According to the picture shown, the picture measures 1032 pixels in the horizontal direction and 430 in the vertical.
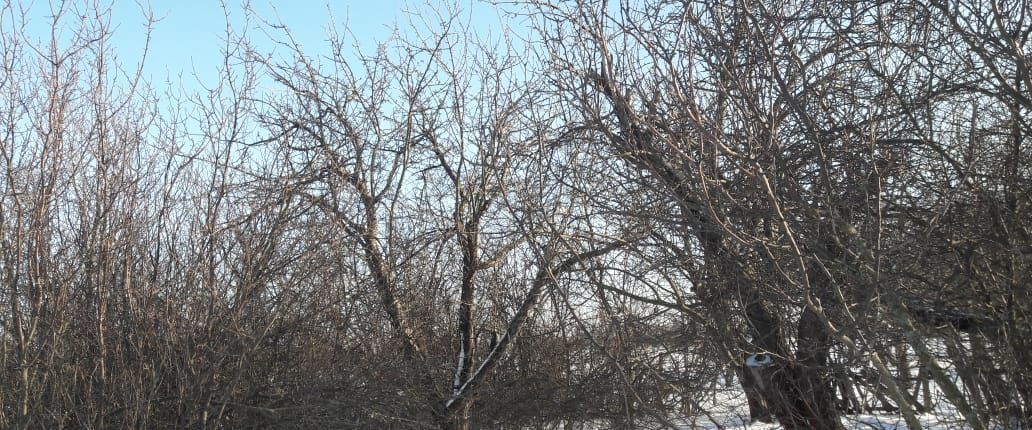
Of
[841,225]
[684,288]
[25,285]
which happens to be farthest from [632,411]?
[25,285]

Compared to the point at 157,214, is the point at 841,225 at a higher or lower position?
lower

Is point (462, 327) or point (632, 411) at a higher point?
point (462, 327)

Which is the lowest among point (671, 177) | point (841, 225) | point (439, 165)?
point (841, 225)

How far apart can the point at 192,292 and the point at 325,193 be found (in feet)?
5.59

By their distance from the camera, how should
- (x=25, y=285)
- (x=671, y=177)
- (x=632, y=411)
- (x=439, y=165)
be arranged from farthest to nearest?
(x=439, y=165)
(x=632, y=411)
(x=25, y=285)
(x=671, y=177)

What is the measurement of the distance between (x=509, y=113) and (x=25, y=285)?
12.7 feet

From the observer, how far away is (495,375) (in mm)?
8188

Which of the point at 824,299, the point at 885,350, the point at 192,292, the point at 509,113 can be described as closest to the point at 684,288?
the point at 824,299

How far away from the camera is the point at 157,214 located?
6.08m

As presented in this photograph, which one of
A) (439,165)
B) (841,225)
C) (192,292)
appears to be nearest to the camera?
(841,225)

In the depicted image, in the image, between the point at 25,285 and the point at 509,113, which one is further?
the point at 509,113

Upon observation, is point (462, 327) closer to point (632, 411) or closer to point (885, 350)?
point (632, 411)

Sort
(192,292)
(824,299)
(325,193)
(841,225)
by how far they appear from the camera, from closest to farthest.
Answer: (841,225) < (824,299) < (192,292) < (325,193)

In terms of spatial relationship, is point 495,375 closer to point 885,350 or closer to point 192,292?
point 192,292
